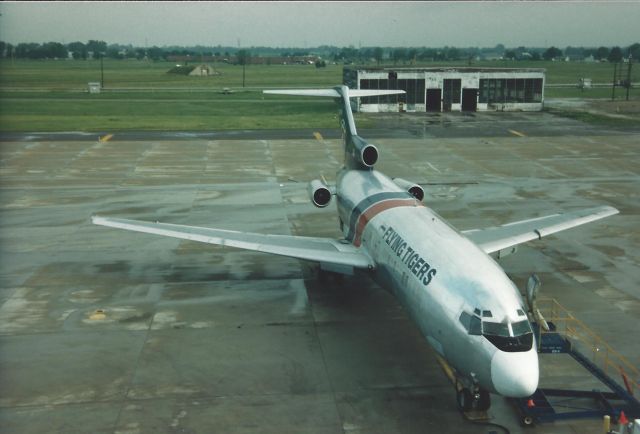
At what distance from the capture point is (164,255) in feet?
94.9

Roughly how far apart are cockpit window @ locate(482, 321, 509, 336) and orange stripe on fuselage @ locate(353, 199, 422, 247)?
8.07m

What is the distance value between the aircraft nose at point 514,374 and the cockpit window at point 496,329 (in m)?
0.45

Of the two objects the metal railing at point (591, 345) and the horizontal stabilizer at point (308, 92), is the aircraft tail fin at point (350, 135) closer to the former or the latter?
the horizontal stabilizer at point (308, 92)

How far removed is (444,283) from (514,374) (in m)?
3.11

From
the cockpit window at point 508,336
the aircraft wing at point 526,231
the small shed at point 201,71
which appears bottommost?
the cockpit window at point 508,336

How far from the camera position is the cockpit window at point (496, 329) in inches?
590

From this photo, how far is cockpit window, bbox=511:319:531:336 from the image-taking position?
15000mm

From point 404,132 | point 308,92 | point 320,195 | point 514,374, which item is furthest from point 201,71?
point 514,374

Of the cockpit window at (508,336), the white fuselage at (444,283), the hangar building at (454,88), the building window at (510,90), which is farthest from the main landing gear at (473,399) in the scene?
the building window at (510,90)

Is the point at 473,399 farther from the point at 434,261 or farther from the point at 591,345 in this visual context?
the point at 591,345

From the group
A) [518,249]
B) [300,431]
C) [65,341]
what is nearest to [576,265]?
[518,249]

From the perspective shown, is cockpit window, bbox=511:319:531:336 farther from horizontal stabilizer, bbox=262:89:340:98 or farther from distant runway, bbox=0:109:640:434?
horizontal stabilizer, bbox=262:89:340:98

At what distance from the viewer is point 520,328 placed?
Answer: 15086mm

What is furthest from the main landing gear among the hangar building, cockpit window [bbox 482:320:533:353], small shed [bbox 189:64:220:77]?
small shed [bbox 189:64:220:77]
